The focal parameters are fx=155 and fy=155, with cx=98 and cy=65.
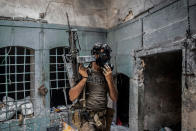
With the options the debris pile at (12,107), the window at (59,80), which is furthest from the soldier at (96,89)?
the window at (59,80)

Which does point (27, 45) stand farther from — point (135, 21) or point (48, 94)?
point (135, 21)

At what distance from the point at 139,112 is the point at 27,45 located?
4.32 m

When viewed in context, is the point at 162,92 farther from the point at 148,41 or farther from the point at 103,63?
the point at 103,63

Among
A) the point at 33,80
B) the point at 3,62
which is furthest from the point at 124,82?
the point at 3,62

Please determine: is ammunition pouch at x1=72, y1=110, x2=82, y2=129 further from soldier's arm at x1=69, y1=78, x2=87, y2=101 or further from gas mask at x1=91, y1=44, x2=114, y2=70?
gas mask at x1=91, y1=44, x2=114, y2=70

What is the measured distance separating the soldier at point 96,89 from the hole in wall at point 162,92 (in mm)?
1655

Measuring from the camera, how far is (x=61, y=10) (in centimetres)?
592

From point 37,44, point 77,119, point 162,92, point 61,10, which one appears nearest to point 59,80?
point 37,44

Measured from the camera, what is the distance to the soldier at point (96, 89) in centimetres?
312

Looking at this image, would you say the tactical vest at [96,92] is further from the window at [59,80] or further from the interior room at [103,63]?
the window at [59,80]

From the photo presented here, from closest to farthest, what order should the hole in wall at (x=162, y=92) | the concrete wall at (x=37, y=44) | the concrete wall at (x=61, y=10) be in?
1. the hole in wall at (x=162, y=92)
2. the concrete wall at (x=37, y=44)
3. the concrete wall at (x=61, y=10)

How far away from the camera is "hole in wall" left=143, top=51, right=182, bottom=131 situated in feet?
14.6

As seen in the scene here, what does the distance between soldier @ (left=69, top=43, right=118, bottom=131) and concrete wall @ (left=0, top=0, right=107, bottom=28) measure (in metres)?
3.35

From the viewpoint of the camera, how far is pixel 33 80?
18.6 feet
